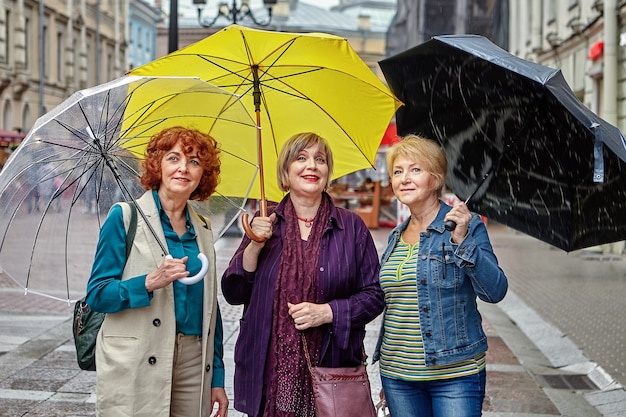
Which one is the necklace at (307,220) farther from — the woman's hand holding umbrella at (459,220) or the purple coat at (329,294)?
the woman's hand holding umbrella at (459,220)

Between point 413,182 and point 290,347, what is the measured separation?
0.82 metres

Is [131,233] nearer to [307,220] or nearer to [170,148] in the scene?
[170,148]

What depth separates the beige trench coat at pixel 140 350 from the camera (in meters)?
3.51

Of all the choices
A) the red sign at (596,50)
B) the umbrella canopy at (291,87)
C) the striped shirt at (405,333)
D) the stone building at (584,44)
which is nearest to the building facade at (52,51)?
the stone building at (584,44)

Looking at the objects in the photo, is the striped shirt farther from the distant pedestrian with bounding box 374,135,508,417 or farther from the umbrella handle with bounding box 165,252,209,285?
the umbrella handle with bounding box 165,252,209,285

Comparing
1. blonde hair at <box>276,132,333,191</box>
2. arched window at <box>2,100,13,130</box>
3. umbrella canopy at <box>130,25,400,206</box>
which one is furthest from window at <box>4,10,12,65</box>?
blonde hair at <box>276,132,333,191</box>

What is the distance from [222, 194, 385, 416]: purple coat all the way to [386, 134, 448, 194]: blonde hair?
338mm

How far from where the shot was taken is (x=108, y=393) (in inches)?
139

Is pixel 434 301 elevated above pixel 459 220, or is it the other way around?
pixel 459 220

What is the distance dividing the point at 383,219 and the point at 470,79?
25668mm

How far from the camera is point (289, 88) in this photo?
14.6 feet

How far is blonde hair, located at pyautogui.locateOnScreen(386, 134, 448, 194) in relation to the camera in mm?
3840

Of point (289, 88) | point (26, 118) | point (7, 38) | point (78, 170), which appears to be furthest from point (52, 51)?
point (78, 170)

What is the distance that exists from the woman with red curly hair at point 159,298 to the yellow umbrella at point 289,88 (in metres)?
0.44
